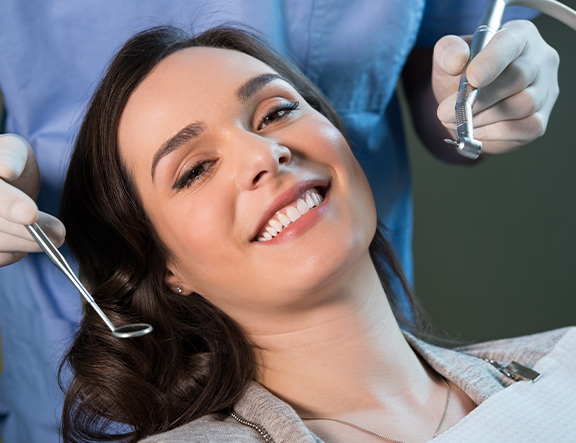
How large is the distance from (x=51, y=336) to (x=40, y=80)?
1.70 feet

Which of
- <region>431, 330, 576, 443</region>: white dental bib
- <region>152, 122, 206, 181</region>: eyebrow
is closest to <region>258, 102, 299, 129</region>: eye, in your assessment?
<region>152, 122, 206, 181</region>: eyebrow

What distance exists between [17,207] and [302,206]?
15.8 inches

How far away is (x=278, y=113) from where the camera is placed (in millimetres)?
984

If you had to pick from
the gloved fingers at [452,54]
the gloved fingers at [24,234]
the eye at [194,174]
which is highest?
the gloved fingers at [452,54]

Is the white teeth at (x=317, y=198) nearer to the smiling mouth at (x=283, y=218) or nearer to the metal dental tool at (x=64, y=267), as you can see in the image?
the smiling mouth at (x=283, y=218)

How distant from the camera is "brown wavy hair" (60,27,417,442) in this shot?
38.3 inches

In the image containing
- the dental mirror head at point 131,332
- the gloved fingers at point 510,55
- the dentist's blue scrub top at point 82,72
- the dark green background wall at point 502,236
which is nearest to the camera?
the dental mirror head at point 131,332

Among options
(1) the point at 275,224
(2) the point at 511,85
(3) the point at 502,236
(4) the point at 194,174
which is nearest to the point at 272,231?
(1) the point at 275,224

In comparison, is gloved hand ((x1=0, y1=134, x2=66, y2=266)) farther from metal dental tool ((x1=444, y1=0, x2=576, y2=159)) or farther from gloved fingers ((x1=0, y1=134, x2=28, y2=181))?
metal dental tool ((x1=444, y1=0, x2=576, y2=159))

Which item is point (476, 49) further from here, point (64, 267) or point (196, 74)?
point (64, 267)

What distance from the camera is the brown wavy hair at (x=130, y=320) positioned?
0.97 m

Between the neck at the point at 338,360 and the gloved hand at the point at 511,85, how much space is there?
13.0 inches

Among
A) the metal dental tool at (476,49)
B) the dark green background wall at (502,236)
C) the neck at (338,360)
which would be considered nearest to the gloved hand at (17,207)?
the neck at (338,360)

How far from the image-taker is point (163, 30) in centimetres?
109
